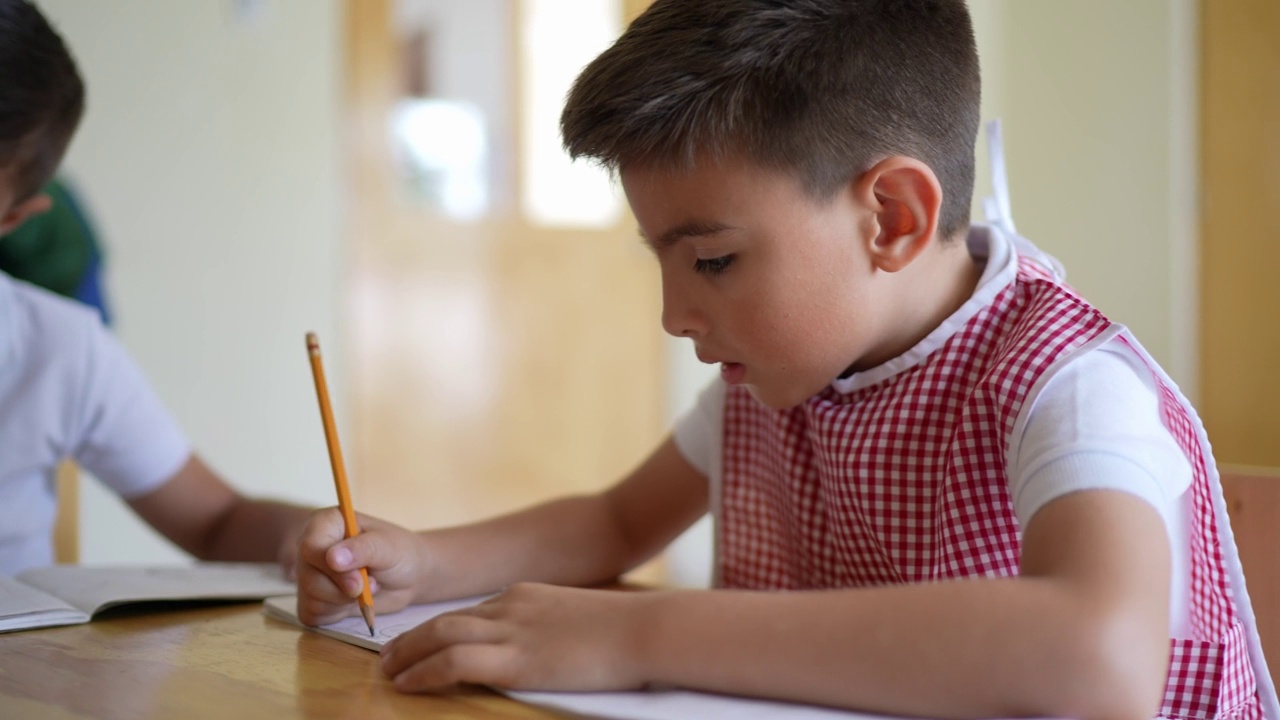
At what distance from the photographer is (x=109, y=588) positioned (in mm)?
859

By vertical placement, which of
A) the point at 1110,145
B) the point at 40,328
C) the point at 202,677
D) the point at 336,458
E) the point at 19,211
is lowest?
the point at 202,677

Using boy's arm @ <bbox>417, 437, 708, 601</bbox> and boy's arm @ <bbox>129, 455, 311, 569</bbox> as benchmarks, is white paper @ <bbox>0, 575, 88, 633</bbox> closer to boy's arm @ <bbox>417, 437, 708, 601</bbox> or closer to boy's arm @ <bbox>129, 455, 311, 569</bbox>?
boy's arm @ <bbox>417, 437, 708, 601</bbox>

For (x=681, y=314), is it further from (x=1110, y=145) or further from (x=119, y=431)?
(x=1110, y=145)

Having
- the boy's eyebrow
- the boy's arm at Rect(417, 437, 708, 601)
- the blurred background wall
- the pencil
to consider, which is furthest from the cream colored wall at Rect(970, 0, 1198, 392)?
the pencil

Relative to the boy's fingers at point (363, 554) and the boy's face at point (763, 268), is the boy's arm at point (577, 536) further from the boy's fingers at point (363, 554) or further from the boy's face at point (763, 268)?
the boy's face at point (763, 268)

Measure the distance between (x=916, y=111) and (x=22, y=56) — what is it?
778 mm

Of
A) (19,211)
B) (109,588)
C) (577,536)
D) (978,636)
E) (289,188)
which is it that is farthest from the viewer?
(289,188)

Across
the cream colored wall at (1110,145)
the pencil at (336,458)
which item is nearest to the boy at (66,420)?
the pencil at (336,458)

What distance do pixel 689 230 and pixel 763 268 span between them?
51mm

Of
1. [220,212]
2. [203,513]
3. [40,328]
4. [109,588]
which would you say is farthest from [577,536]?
[220,212]

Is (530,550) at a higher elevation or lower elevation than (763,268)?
lower

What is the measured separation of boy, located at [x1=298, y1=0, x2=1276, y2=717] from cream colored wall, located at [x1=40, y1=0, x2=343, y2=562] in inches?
78.8

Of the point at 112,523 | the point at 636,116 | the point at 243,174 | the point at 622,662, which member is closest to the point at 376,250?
the point at 243,174

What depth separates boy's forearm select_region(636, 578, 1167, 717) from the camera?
51cm
